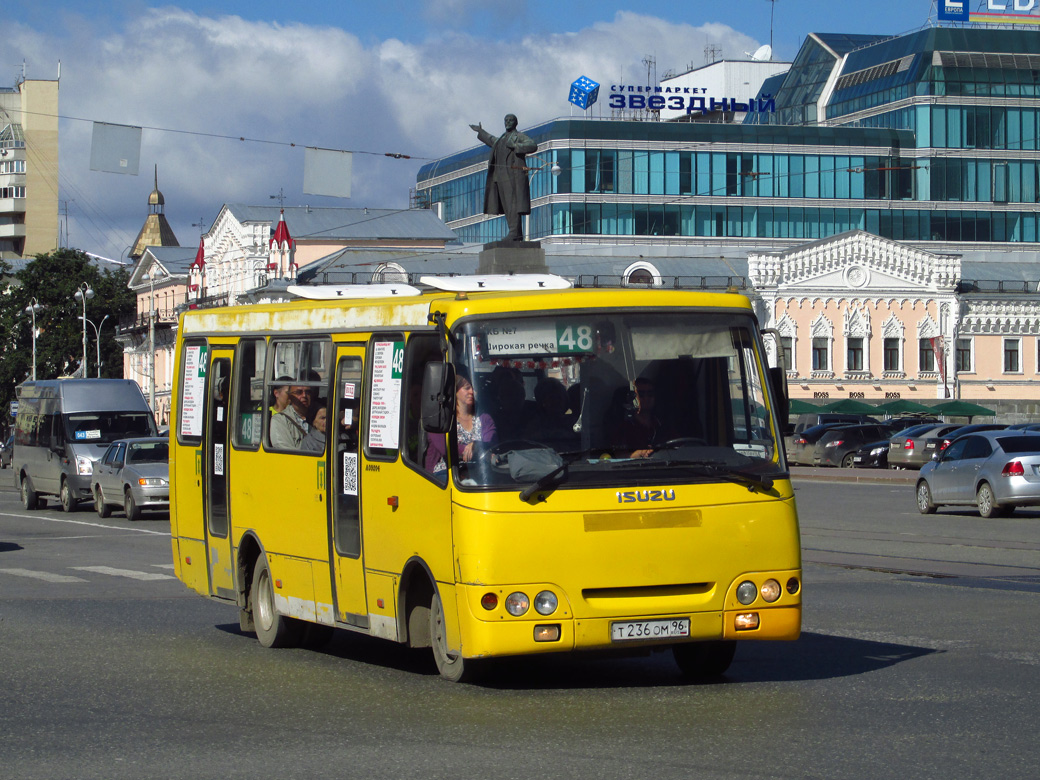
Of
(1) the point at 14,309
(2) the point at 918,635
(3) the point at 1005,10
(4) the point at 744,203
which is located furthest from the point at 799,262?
(2) the point at 918,635

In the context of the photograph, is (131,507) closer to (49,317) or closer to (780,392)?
(780,392)

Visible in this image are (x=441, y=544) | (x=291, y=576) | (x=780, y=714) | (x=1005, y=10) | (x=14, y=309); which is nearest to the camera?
(x=780, y=714)

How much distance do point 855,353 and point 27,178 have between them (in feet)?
321

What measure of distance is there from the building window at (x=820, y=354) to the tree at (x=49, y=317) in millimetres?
52245

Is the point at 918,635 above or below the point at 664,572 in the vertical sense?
below

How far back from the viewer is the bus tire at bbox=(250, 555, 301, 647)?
1149 cm

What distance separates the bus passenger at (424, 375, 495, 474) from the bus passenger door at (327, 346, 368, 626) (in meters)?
1.25

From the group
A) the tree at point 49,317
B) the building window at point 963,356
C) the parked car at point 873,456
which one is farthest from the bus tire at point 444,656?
the tree at point 49,317

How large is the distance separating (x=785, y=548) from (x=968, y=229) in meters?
84.3

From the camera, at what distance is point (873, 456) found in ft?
161

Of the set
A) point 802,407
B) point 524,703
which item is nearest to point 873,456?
point 802,407

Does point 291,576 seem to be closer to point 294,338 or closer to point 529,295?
point 294,338

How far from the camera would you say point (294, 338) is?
11219mm

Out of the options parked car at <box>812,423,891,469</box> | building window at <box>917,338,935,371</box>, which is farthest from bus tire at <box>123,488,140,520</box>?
building window at <box>917,338,935,371</box>
